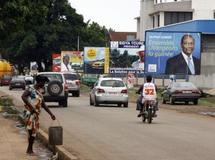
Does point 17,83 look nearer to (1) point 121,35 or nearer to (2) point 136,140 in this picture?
(2) point 136,140

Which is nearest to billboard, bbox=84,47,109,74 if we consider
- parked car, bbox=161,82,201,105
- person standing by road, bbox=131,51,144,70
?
person standing by road, bbox=131,51,144,70

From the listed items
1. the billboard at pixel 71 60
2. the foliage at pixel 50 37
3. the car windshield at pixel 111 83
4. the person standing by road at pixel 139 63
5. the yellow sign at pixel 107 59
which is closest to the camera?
the car windshield at pixel 111 83

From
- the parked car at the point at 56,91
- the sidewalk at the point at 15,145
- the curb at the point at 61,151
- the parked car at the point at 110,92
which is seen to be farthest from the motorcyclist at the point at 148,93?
the parked car at the point at 110,92

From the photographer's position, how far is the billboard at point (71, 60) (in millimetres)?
94456

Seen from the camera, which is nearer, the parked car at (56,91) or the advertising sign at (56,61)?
the parked car at (56,91)

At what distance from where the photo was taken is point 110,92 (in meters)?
38.3

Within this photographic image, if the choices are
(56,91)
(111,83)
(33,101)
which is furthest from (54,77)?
(33,101)

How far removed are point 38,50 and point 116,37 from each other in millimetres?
75361

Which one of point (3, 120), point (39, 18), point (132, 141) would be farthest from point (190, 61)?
point (132, 141)

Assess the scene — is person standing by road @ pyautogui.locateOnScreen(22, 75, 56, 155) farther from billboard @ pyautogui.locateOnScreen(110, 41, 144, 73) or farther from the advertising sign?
the advertising sign

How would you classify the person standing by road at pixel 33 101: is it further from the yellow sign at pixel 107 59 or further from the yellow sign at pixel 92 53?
the yellow sign at pixel 92 53

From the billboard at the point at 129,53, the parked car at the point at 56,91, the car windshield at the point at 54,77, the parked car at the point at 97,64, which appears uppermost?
the billboard at the point at 129,53

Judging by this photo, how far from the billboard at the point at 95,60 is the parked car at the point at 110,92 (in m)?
44.3

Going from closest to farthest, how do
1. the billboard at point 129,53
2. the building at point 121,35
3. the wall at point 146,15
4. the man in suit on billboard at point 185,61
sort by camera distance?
the man in suit on billboard at point 185,61
the billboard at point 129,53
the wall at point 146,15
the building at point 121,35
